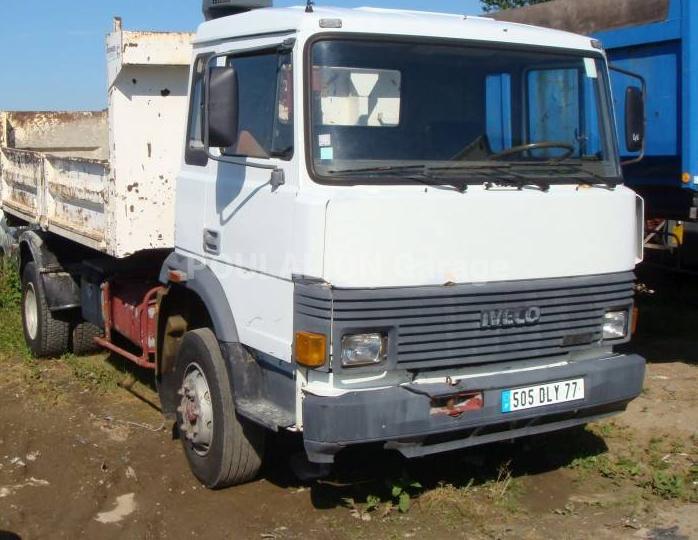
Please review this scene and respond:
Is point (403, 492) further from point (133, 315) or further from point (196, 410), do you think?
point (133, 315)

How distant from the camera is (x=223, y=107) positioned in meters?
4.23

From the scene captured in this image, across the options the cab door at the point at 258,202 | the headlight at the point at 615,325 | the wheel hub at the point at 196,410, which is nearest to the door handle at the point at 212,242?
the cab door at the point at 258,202

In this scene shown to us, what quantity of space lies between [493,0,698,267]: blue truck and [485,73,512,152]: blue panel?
178 centimetres

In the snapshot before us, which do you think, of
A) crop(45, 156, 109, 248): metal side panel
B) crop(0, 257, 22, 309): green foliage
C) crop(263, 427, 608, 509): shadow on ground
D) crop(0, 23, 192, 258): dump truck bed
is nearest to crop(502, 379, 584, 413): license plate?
crop(263, 427, 608, 509): shadow on ground

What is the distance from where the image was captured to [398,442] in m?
4.08

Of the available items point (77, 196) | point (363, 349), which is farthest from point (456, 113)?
point (77, 196)

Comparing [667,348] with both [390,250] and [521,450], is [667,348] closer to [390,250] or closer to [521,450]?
[521,450]

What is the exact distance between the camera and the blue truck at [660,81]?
6402 millimetres

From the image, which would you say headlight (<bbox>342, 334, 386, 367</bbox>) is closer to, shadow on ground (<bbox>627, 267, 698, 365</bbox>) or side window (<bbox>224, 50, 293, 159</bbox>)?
side window (<bbox>224, 50, 293, 159</bbox>)

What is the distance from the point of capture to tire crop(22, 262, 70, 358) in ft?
24.9

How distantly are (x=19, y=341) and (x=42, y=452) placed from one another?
2939 millimetres

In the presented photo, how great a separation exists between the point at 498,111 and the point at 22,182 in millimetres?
5159

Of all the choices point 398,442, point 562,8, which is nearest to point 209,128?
point 398,442

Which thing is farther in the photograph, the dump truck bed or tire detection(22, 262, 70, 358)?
tire detection(22, 262, 70, 358)
